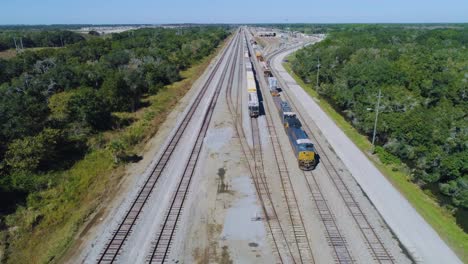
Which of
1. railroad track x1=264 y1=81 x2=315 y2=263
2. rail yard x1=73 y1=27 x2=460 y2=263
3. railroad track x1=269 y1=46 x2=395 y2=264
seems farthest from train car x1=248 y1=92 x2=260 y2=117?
railroad track x1=269 y1=46 x2=395 y2=264

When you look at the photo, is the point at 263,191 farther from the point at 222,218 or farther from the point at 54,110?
the point at 54,110

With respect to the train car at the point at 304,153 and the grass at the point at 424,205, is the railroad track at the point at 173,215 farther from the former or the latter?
the grass at the point at 424,205

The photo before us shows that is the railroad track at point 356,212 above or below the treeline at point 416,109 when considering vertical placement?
below

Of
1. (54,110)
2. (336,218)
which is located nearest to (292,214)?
(336,218)

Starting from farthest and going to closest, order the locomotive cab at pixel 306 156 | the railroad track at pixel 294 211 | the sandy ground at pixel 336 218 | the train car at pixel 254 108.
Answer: the train car at pixel 254 108, the locomotive cab at pixel 306 156, the railroad track at pixel 294 211, the sandy ground at pixel 336 218

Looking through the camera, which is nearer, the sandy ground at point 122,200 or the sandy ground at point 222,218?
the sandy ground at point 222,218

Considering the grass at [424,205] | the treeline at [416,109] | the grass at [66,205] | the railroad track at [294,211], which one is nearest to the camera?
the railroad track at [294,211]

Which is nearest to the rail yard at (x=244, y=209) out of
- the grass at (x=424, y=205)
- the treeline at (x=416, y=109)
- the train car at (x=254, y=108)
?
the grass at (x=424, y=205)
